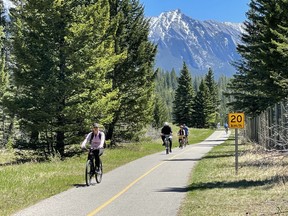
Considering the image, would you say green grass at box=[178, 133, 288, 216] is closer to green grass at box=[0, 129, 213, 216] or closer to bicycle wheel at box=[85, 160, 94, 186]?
bicycle wheel at box=[85, 160, 94, 186]

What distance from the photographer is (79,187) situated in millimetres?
13891

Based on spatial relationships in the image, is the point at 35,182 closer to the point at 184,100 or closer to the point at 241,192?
the point at 241,192

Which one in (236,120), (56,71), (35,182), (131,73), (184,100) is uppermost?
(184,100)

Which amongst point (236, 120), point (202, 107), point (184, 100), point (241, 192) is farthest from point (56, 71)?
point (202, 107)

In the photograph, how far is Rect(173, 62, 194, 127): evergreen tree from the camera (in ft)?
306

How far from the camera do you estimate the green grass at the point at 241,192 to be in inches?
380

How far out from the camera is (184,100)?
9319 centimetres

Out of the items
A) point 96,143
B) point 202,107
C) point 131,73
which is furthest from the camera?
point 202,107

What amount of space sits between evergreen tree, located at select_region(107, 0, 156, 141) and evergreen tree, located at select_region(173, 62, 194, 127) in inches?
2269

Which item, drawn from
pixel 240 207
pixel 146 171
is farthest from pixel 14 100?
pixel 240 207

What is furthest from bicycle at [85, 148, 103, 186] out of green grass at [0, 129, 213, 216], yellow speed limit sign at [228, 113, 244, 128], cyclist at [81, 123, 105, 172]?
yellow speed limit sign at [228, 113, 244, 128]

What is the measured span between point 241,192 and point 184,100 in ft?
268

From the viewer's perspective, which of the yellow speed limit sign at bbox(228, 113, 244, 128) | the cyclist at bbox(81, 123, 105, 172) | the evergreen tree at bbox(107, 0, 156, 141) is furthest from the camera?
the evergreen tree at bbox(107, 0, 156, 141)

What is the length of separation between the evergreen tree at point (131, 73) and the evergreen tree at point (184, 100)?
57637 millimetres
